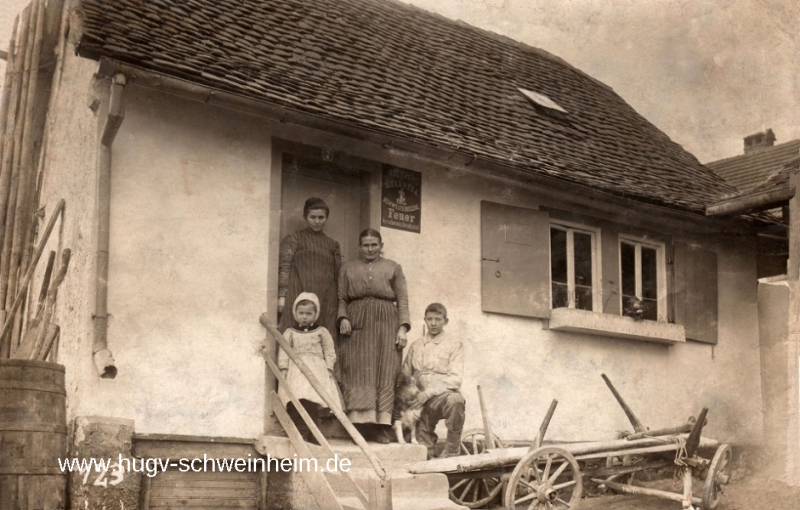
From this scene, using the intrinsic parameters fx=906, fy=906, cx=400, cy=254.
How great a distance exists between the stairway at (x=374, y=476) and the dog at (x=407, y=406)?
0.77 ft

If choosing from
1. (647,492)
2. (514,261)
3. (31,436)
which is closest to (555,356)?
(514,261)

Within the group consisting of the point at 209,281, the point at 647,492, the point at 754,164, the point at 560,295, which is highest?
the point at 754,164

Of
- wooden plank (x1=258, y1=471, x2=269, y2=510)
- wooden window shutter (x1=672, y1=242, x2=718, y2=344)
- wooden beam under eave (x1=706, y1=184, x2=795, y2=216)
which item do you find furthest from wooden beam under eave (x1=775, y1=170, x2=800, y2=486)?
wooden plank (x1=258, y1=471, x2=269, y2=510)

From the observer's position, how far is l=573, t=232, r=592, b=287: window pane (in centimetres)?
1021

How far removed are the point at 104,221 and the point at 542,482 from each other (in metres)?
3.95

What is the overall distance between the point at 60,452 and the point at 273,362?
1.90m

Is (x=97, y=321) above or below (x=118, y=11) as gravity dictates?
below

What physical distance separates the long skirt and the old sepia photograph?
0.02m

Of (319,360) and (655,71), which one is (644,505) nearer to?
(319,360)

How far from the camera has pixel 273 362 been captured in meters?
7.45

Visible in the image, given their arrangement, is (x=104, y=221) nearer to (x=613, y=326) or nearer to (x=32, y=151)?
(x=32, y=151)

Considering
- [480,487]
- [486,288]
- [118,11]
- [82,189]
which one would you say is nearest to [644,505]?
[480,487]

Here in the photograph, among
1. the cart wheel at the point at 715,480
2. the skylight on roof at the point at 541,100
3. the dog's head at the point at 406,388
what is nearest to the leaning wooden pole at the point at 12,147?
the dog's head at the point at 406,388

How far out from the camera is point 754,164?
555 inches
